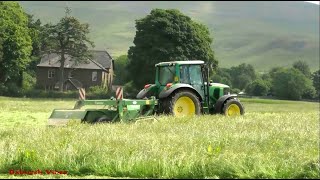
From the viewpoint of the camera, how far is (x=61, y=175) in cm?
732

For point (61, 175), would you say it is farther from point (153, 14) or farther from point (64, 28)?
point (64, 28)

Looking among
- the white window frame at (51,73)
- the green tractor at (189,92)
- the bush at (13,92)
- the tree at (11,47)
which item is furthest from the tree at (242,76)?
the green tractor at (189,92)

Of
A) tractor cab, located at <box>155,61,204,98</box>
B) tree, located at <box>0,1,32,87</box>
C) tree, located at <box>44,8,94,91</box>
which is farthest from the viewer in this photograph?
tree, located at <box>44,8,94,91</box>

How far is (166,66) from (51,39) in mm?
50298

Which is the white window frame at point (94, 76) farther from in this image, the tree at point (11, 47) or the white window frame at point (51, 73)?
the tree at point (11, 47)

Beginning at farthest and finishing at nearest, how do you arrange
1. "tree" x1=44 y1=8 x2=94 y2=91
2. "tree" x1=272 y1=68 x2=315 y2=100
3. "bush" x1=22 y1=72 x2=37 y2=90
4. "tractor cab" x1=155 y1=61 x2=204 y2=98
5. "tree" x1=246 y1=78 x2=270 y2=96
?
1. "tree" x1=246 y1=78 x2=270 y2=96
2. "tree" x1=272 y1=68 x2=315 y2=100
3. "bush" x1=22 y1=72 x2=37 y2=90
4. "tree" x1=44 y1=8 x2=94 y2=91
5. "tractor cab" x1=155 y1=61 x2=204 y2=98

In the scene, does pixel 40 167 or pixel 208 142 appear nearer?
pixel 40 167

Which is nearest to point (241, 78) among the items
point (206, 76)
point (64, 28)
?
point (64, 28)

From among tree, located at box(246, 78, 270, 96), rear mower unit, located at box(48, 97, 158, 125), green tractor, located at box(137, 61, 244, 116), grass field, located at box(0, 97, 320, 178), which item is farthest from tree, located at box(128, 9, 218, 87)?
tree, located at box(246, 78, 270, 96)

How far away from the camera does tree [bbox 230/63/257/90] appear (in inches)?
5236

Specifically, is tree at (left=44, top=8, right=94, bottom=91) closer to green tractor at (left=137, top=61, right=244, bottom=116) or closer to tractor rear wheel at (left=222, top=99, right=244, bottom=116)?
green tractor at (left=137, top=61, right=244, bottom=116)

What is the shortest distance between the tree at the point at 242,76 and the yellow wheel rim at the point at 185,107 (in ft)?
373

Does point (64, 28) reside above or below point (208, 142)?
above

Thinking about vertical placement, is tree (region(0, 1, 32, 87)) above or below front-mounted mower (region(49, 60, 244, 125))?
above
